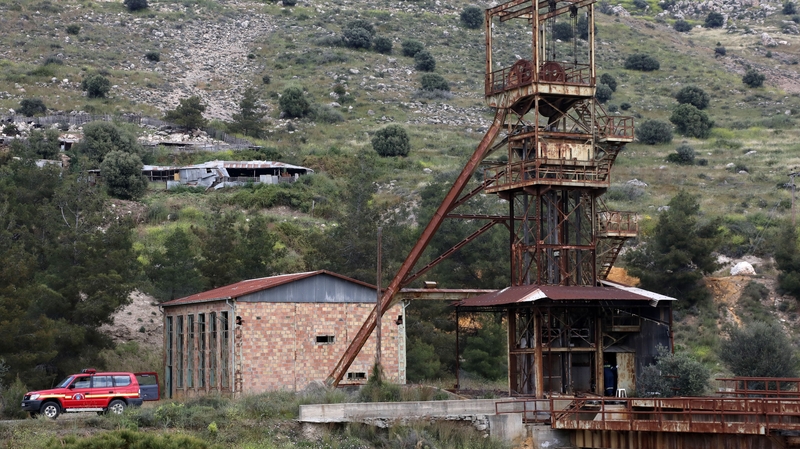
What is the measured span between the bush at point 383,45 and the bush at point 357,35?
871 millimetres

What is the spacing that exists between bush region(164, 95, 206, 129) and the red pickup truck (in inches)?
2313

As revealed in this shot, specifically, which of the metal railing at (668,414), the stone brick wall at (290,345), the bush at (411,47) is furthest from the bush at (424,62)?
the metal railing at (668,414)

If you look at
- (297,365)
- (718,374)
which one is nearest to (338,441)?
(297,365)

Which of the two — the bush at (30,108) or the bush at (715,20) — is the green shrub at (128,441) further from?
the bush at (715,20)

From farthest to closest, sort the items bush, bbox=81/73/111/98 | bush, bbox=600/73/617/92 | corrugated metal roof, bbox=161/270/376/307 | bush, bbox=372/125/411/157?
1. bush, bbox=600/73/617/92
2. bush, bbox=81/73/111/98
3. bush, bbox=372/125/411/157
4. corrugated metal roof, bbox=161/270/376/307

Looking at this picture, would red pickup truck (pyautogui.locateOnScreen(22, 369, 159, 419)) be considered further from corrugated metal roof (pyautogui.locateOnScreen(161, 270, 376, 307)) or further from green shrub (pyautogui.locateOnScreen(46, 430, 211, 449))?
green shrub (pyautogui.locateOnScreen(46, 430, 211, 449))

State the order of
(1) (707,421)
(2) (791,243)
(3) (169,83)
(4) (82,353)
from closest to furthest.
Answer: (1) (707,421) → (4) (82,353) → (2) (791,243) → (3) (169,83)

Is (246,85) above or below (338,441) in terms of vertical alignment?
above

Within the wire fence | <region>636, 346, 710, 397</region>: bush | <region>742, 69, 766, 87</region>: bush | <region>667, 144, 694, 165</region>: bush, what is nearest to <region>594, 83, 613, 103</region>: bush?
<region>667, 144, 694, 165</region>: bush

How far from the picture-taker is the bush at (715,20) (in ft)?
509

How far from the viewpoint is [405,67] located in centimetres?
11612

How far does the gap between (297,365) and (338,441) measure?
8.76m

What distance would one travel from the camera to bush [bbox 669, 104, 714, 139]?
97.6 m

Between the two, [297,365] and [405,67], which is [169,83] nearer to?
[405,67]
